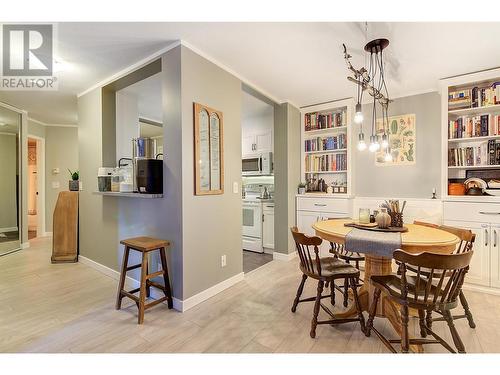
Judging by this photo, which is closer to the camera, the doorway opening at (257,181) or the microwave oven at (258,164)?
the doorway opening at (257,181)

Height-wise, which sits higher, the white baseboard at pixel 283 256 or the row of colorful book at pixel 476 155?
the row of colorful book at pixel 476 155

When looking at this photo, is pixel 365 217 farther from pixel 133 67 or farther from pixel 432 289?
pixel 133 67

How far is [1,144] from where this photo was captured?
439 centimetres

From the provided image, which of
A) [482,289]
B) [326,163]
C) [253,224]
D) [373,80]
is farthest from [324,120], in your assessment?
[482,289]

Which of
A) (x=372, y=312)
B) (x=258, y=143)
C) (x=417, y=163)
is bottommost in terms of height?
(x=372, y=312)

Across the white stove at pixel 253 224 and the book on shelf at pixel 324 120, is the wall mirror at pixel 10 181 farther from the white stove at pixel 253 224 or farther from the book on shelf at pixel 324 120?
the book on shelf at pixel 324 120

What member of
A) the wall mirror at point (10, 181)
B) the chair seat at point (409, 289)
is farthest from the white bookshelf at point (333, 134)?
the wall mirror at point (10, 181)

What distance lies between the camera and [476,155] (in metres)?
2.96

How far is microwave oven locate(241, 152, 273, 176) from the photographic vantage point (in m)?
4.52

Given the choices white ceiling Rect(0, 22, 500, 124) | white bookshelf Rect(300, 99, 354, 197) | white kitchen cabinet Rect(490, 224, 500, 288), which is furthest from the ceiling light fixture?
white kitchen cabinet Rect(490, 224, 500, 288)

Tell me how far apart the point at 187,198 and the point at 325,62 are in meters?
1.96

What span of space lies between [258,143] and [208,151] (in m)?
2.30

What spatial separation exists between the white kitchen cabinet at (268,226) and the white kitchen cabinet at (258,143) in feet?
3.54

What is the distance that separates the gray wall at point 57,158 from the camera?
5.58 m
